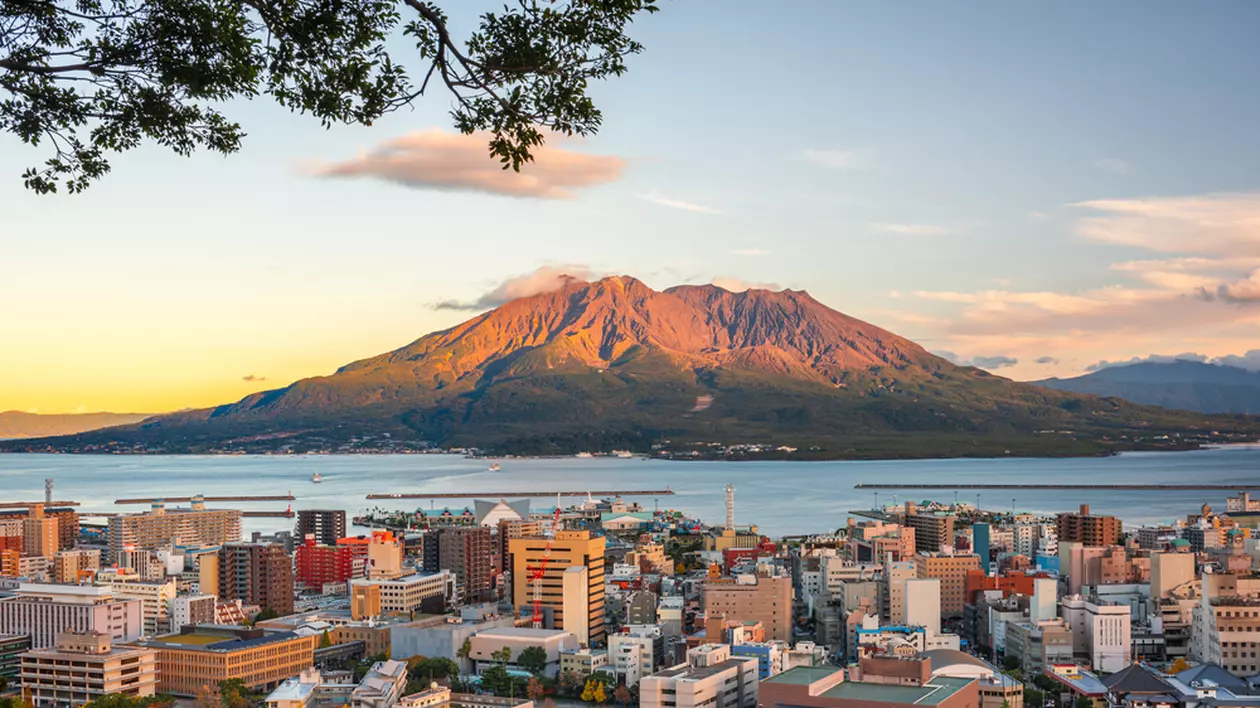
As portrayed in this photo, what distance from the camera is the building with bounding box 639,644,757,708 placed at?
1362 centimetres

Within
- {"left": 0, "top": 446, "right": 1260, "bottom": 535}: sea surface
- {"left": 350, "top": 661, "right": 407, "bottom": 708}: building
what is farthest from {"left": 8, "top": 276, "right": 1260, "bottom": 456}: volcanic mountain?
{"left": 350, "top": 661, "right": 407, "bottom": 708}: building

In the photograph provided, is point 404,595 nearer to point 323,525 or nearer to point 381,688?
point 381,688

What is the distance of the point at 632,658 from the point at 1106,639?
6.03 meters

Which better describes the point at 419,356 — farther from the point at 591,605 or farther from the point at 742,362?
the point at 591,605

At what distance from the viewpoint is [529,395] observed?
93.9 meters

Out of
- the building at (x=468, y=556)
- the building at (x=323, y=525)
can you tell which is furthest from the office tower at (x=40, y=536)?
the building at (x=468, y=556)

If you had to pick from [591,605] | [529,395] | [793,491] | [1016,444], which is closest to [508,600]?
[591,605]

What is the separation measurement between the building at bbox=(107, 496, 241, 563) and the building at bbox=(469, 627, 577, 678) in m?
15.3

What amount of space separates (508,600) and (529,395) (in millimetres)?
72097

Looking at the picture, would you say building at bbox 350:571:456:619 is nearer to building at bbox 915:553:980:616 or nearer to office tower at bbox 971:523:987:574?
building at bbox 915:553:980:616

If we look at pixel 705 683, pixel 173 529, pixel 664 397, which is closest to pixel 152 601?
pixel 705 683

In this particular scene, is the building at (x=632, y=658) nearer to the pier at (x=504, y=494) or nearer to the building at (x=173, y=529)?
the building at (x=173, y=529)

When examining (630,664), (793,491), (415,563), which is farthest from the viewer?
(793,491)

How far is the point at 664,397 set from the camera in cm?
9381
